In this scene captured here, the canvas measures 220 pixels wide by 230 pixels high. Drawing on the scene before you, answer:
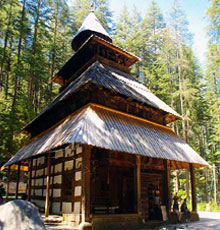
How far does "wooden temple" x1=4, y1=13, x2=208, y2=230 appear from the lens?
7648 mm

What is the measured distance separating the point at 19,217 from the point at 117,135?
15.0 feet

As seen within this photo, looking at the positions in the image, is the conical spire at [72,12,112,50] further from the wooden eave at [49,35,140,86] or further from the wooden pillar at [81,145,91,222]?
the wooden pillar at [81,145,91,222]

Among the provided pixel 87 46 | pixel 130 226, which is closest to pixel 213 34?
pixel 87 46

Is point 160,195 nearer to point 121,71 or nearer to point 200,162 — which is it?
point 200,162

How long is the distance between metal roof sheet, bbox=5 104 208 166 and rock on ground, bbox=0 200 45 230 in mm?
2530

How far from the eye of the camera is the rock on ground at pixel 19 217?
4.16 meters

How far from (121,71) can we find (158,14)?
1907 cm

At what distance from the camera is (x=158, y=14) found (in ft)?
94.4

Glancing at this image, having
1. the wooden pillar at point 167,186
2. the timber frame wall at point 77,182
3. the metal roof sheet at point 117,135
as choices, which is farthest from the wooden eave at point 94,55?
the wooden pillar at point 167,186

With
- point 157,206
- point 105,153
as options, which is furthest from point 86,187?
point 157,206

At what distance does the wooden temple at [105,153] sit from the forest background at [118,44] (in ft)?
24.5

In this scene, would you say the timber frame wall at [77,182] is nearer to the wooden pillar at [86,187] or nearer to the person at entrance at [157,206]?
the person at entrance at [157,206]

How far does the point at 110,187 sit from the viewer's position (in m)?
9.93

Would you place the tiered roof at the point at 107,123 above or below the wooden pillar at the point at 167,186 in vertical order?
above
